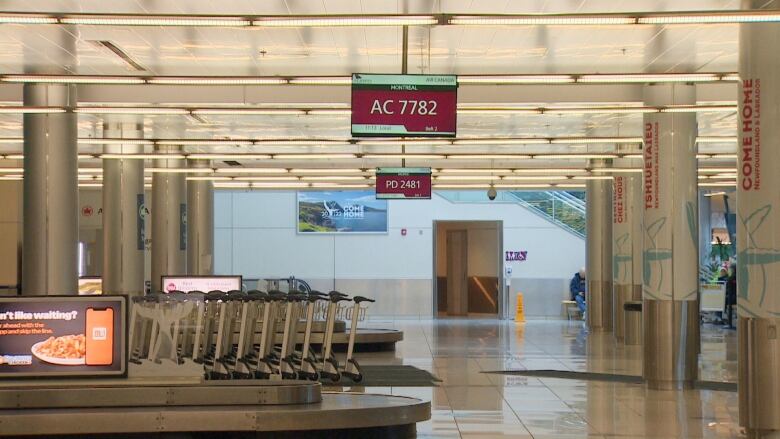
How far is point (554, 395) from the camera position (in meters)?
14.3

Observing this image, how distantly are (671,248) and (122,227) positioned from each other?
12.9 meters

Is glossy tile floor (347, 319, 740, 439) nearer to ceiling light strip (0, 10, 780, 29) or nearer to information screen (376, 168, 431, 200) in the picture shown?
information screen (376, 168, 431, 200)

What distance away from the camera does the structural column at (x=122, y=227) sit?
24.4 metres

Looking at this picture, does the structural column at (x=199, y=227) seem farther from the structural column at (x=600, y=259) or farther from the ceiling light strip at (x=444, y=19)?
the ceiling light strip at (x=444, y=19)

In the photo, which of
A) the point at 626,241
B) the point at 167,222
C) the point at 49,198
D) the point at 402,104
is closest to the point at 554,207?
the point at 626,241

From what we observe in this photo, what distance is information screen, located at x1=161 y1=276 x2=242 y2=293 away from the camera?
22578 mm

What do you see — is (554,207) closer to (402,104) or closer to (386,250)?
(386,250)

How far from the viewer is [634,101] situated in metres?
17.9

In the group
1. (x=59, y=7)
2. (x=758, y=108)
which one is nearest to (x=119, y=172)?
(x=59, y=7)

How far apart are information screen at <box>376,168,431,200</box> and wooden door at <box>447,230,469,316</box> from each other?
55.0ft

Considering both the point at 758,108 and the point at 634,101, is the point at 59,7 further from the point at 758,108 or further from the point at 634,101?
the point at 634,101

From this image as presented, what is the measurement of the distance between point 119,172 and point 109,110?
10067 millimetres

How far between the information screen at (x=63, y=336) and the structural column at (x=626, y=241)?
1631cm

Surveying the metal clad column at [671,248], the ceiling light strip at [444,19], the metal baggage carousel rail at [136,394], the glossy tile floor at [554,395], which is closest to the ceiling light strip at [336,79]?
the ceiling light strip at [444,19]
